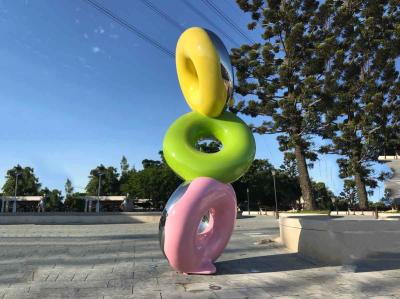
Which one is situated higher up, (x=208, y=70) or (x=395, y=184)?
(x=208, y=70)

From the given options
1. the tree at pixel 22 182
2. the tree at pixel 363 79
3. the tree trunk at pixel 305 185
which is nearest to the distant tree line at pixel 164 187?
the tree at pixel 22 182

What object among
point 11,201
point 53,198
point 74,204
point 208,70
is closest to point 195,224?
point 208,70

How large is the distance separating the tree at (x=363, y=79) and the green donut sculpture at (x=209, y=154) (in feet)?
53.9

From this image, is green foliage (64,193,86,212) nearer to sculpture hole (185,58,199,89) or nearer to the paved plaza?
the paved plaza

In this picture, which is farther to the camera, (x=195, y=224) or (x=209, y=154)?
(x=209, y=154)

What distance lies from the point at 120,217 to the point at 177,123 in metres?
18.6

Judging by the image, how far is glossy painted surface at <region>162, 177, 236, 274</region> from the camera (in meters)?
7.11

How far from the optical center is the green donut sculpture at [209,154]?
7637 mm

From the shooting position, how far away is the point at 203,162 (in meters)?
7.63

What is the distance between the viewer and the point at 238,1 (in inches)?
998

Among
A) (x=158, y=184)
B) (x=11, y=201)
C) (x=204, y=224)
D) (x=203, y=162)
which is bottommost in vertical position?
(x=204, y=224)

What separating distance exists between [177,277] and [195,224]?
929mm

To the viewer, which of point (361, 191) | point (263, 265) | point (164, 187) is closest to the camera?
point (263, 265)

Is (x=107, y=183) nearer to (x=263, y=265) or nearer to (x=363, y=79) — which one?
(x=363, y=79)
